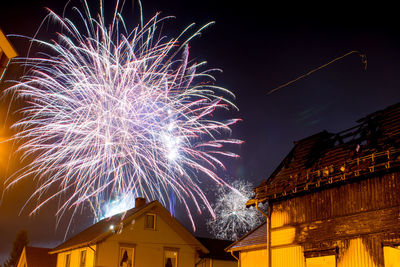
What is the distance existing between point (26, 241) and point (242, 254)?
6082 centimetres

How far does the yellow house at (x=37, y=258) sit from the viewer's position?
38.0 m

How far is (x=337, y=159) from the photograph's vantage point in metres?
16.9

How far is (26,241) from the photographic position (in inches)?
2862

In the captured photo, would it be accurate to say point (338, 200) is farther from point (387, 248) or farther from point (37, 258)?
point (37, 258)

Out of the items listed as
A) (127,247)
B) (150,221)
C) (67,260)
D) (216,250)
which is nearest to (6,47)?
(127,247)

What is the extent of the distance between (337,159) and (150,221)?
59.3ft

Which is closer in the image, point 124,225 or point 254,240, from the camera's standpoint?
point 254,240

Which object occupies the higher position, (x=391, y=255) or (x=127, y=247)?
(x=127, y=247)

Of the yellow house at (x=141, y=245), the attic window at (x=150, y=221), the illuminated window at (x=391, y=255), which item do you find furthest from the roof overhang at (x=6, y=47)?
the attic window at (x=150, y=221)

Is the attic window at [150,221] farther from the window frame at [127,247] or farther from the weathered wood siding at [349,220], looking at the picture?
the weathered wood siding at [349,220]

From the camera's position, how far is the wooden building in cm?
1457

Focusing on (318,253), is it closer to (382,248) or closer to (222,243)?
(382,248)

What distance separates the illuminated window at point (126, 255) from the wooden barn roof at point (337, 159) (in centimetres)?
1290

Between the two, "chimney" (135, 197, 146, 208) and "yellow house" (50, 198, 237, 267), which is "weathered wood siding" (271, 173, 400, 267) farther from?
"chimney" (135, 197, 146, 208)
